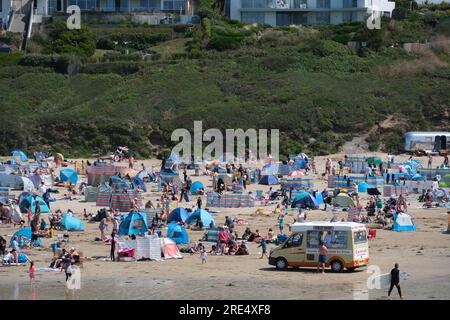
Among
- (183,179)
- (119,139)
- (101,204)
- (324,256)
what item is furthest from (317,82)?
(324,256)

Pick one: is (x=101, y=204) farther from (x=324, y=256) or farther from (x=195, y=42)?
(x=195, y=42)

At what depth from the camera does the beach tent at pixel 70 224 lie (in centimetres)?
3388

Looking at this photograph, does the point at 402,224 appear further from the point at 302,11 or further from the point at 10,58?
the point at 302,11

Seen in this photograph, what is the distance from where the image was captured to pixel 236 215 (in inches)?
1479

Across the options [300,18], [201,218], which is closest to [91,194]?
[201,218]

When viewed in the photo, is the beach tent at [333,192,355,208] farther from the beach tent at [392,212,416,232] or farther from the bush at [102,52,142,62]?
the bush at [102,52,142,62]

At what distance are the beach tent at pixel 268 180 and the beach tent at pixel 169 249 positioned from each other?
17180 mm

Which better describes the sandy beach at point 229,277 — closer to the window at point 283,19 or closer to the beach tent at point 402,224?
the beach tent at point 402,224

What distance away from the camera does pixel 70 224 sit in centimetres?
3394

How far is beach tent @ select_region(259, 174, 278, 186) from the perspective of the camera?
46.2 m

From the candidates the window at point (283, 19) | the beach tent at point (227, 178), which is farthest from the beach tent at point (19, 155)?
the window at point (283, 19)

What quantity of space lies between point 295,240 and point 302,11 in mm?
52327

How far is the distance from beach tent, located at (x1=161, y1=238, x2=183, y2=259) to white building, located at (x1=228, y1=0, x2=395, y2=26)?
49719 millimetres

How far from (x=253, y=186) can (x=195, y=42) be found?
2766cm
